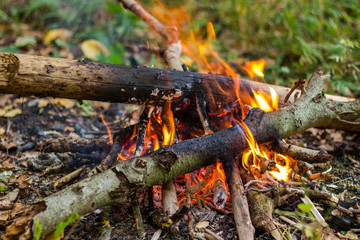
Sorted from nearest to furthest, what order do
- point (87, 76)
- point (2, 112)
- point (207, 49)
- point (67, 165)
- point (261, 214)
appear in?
point (261, 214)
point (87, 76)
point (67, 165)
point (2, 112)
point (207, 49)

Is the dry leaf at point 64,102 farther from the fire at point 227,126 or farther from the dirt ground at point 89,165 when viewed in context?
the fire at point 227,126

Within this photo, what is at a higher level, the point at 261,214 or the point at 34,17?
the point at 34,17

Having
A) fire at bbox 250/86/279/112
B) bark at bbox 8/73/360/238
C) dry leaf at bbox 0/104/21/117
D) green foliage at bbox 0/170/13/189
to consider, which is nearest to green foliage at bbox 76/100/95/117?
dry leaf at bbox 0/104/21/117

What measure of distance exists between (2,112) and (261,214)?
11.5 ft

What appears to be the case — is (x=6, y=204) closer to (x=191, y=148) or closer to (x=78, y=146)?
(x=78, y=146)

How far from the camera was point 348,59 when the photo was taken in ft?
16.2

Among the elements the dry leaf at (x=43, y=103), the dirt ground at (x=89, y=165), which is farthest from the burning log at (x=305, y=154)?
the dry leaf at (x=43, y=103)

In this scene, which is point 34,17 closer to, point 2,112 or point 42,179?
point 2,112

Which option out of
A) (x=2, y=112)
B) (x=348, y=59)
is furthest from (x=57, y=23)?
(x=348, y=59)

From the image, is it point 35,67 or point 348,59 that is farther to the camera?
point 348,59

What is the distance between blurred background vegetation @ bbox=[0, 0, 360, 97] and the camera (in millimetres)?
5355

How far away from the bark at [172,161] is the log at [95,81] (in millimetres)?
556

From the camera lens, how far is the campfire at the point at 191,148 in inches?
78.6

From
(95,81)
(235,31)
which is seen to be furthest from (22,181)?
(235,31)
